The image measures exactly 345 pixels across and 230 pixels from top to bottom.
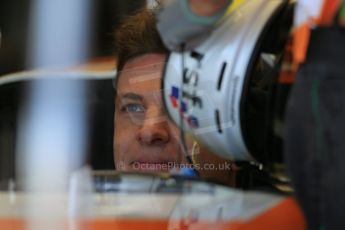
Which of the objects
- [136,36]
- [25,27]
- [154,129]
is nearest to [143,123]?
[154,129]

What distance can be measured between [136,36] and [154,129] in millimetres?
170

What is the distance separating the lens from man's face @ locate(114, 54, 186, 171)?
975mm

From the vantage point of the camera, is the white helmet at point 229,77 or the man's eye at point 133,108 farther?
the man's eye at point 133,108

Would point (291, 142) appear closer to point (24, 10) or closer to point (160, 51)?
point (160, 51)

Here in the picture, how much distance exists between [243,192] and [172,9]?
0.32 metres

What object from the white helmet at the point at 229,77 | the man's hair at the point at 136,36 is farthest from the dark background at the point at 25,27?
the white helmet at the point at 229,77

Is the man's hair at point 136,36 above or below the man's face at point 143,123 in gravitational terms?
above

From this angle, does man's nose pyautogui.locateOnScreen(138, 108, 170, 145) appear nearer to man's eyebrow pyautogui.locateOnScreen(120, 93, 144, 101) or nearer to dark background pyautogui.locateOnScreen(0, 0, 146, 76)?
man's eyebrow pyautogui.locateOnScreen(120, 93, 144, 101)

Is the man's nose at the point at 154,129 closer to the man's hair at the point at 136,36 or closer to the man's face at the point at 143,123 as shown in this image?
the man's face at the point at 143,123

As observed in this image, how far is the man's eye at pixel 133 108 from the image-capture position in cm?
100

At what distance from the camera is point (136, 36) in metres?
1.02

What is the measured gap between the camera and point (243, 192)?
0.93 metres

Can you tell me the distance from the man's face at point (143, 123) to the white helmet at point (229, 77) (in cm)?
5

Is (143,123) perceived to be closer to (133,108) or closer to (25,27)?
(133,108)
